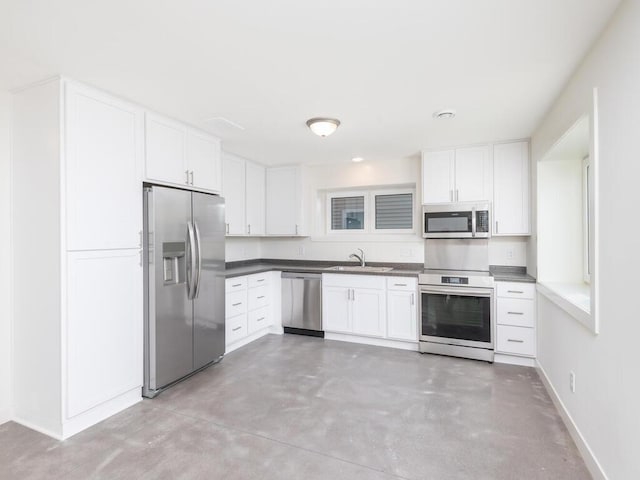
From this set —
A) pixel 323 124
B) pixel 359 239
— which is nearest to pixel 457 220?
pixel 359 239

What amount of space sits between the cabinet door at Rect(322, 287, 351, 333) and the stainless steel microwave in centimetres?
126

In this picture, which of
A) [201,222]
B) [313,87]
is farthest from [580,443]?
[201,222]

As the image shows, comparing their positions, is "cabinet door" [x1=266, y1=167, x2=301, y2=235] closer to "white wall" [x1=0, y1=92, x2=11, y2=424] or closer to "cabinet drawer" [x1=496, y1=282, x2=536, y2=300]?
"cabinet drawer" [x1=496, y1=282, x2=536, y2=300]

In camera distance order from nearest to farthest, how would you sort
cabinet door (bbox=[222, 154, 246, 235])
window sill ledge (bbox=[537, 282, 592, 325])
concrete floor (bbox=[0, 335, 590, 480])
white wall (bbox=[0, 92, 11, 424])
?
1. concrete floor (bbox=[0, 335, 590, 480])
2. window sill ledge (bbox=[537, 282, 592, 325])
3. white wall (bbox=[0, 92, 11, 424])
4. cabinet door (bbox=[222, 154, 246, 235])

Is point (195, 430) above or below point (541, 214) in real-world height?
below

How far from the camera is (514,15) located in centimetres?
163

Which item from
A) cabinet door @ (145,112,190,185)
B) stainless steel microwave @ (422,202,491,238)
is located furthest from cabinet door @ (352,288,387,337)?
cabinet door @ (145,112,190,185)

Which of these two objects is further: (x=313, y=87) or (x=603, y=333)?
(x=313, y=87)

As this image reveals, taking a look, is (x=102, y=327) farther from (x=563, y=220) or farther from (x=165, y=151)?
(x=563, y=220)

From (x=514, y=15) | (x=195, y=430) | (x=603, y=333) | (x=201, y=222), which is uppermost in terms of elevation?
(x=514, y=15)

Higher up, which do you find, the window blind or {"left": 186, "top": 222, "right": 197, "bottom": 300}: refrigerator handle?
the window blind

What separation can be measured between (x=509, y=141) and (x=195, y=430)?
403cm

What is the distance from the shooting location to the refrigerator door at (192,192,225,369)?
123 inches

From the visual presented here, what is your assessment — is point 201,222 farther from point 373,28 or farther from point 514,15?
point 514,15
